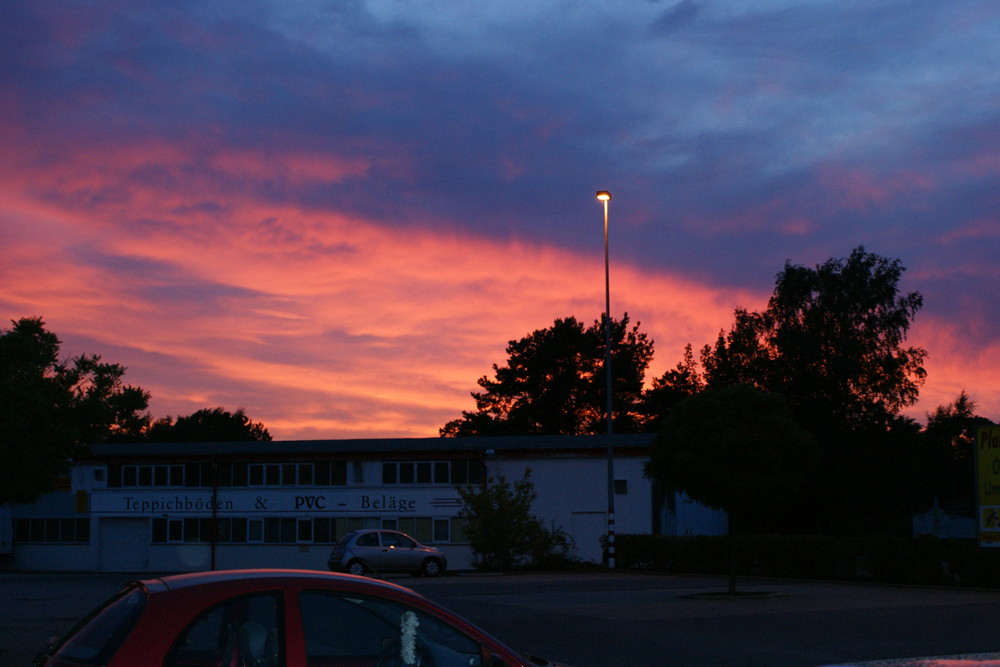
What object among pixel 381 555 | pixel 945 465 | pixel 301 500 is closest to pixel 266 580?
pixel 381 555

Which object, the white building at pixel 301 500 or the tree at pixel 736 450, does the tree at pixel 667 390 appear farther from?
the tree at pixel 736 450

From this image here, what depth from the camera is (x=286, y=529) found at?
55875 millimetres

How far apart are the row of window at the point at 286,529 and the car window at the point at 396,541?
13.8m

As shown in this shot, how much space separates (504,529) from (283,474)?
16.5m

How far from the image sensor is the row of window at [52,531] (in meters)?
59.3

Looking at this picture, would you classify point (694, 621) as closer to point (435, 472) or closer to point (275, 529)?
point (435, 472)

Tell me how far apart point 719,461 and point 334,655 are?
66.2ft

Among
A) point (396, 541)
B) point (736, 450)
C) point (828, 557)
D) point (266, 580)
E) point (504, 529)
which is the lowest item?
point (828, 557)

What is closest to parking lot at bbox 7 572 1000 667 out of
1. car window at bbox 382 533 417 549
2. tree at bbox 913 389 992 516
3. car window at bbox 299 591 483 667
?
car window at bbox 382 533 417 549

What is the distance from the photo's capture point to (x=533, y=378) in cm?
8556

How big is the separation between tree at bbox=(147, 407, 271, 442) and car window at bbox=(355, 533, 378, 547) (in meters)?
57.2

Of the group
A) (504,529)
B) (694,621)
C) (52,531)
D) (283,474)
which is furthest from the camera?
(52,531)

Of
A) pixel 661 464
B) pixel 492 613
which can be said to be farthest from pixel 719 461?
pixel 492 613

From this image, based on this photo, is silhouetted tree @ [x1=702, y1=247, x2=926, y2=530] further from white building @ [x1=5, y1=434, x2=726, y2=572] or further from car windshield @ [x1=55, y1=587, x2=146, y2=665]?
car windshield @ [x1=55, y1=587, x2=146, y2=665]
